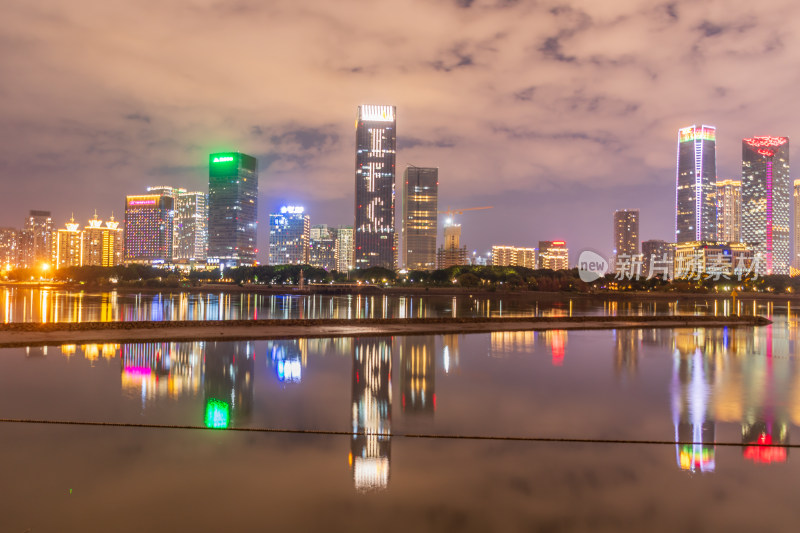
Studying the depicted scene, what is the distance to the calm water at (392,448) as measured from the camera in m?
8.45

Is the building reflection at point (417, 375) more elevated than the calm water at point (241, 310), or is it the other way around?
the building reflection at point (417, 375)

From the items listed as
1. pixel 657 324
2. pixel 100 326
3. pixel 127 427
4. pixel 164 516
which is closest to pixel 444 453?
pixel 164 516

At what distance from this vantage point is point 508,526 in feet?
26.7

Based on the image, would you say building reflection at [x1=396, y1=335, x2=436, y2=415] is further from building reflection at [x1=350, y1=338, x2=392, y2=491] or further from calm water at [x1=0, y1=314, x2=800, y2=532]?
building reflection at [x1=350, y1=338, x2=392, y2=491]

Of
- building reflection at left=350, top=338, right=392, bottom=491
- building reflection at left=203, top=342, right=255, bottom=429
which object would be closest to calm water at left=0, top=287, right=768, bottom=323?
building reflection at left=203, top=342, right=255, bottom=429

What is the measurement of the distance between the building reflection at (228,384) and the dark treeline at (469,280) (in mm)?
117432

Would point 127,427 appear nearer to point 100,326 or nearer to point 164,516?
point 164,516

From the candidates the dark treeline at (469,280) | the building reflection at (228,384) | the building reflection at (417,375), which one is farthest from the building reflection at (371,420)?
the dark treeline at (469,280)

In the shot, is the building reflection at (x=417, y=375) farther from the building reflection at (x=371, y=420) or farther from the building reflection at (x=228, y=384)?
the building reflection at (x=228, y=384)

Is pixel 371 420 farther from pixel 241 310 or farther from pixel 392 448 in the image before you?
pixel 241 310

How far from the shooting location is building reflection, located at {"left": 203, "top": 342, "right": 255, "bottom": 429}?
1356 centimetres

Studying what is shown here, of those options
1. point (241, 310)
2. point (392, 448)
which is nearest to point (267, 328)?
point (392, 448)

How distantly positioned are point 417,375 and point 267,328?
16.5 meters

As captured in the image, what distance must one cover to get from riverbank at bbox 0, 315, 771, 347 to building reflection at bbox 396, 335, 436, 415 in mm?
4846
